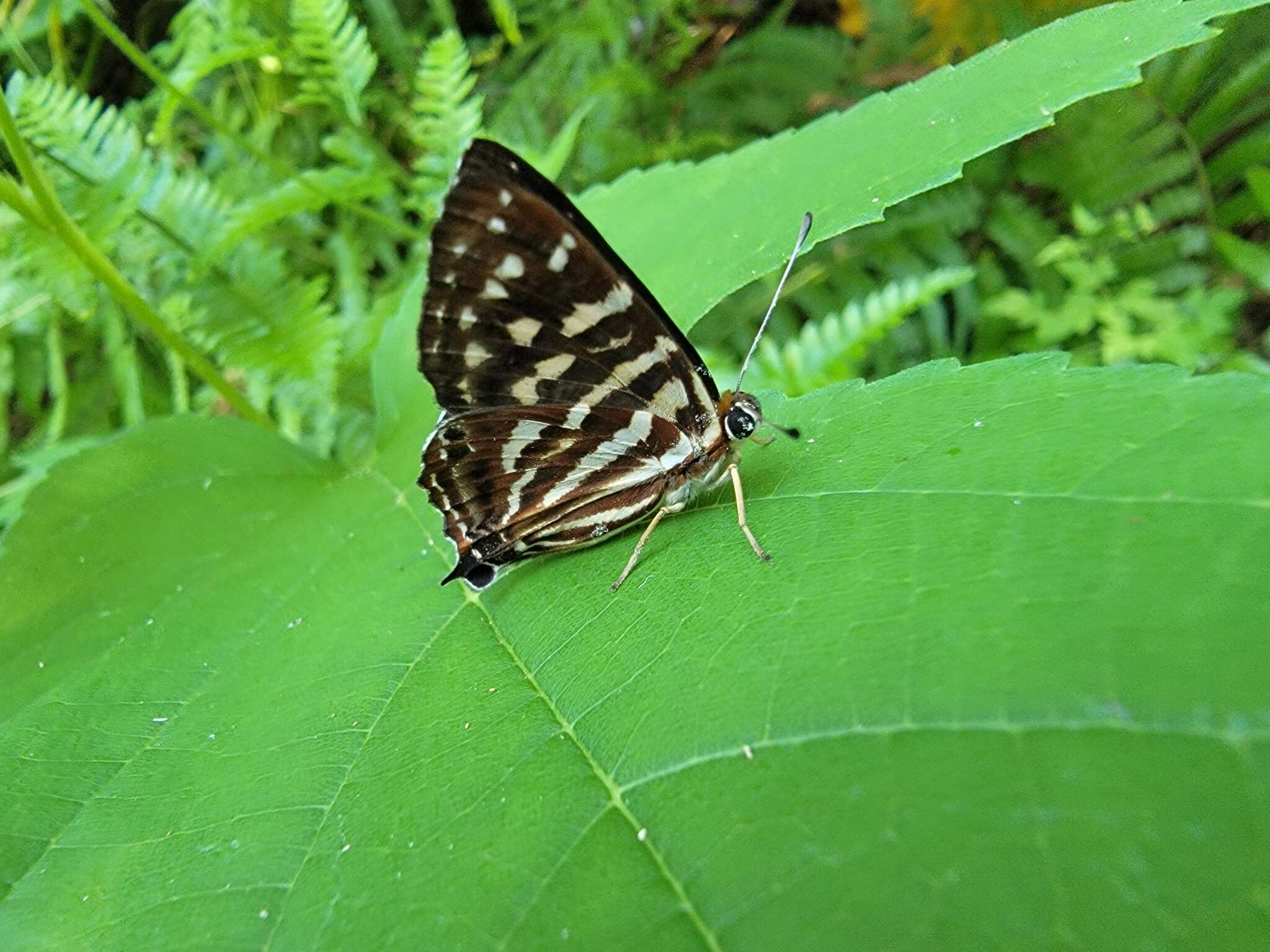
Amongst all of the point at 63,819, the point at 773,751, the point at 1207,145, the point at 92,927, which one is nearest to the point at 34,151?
the point at 63,819

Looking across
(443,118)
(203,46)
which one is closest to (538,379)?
(443,118)

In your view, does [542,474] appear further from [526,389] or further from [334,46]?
[334,46]

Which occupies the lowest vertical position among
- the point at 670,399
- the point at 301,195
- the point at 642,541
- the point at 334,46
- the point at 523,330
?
the point at 642,541

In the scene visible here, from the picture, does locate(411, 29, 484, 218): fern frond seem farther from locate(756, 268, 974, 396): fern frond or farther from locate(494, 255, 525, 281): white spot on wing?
locate(494, 255, 525, 281): white spot on wing

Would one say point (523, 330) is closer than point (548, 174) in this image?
Yes

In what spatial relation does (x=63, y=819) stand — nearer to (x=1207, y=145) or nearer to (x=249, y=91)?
(x=249, y=91)

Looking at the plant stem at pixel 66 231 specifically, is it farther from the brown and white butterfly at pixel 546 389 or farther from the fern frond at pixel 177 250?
the brown and white butterfly at pixel 546 389
